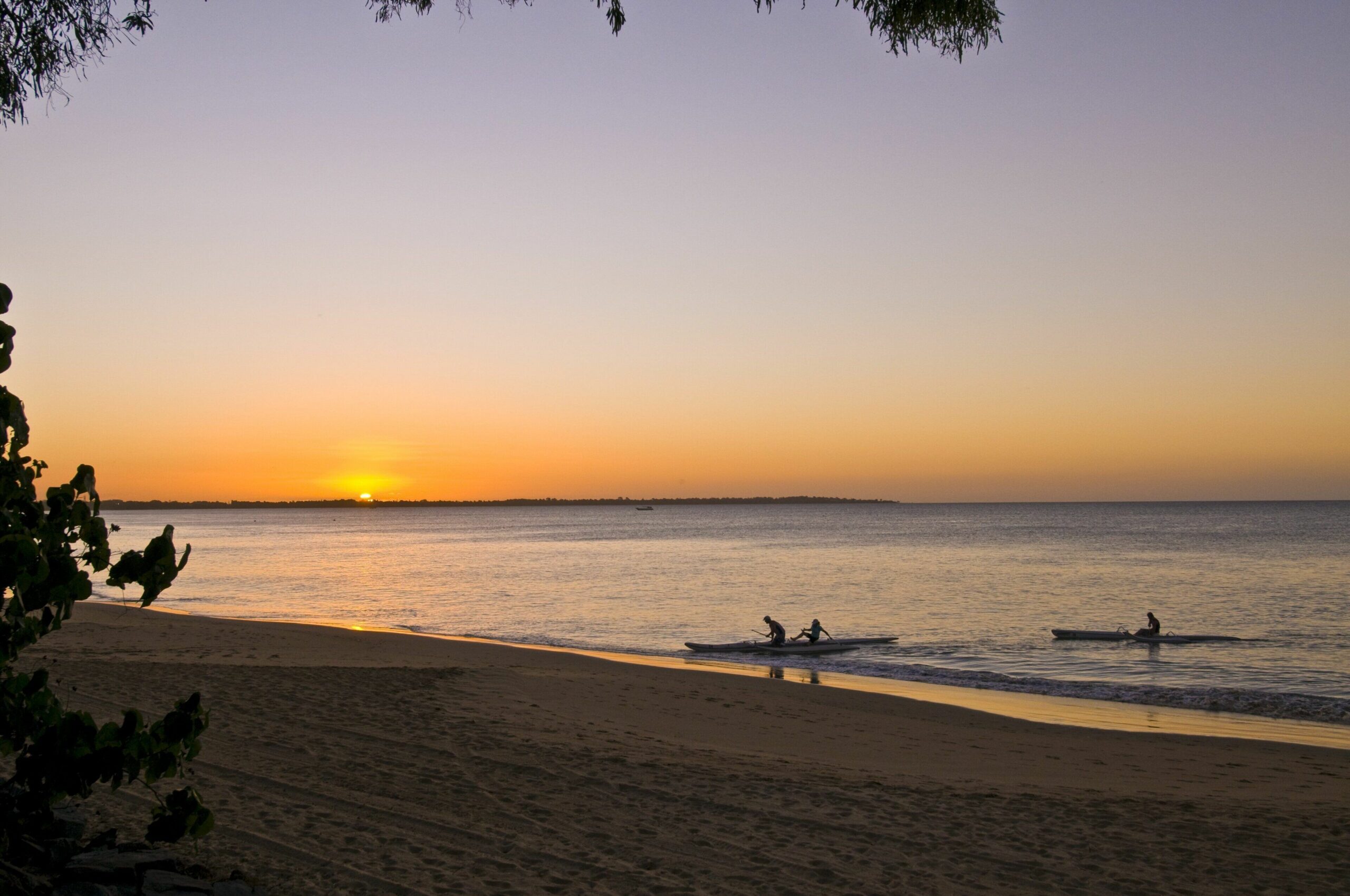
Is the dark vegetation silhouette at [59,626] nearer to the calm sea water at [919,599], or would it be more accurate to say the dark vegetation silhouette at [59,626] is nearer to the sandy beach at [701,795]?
the sandy beach at [701,795]

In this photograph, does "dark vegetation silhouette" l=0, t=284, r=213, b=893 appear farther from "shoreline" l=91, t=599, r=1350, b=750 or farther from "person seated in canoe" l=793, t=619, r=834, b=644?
"person seated in canoe" l=793, t=619, r=834, b=644

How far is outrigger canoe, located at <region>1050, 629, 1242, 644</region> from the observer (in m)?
23.7

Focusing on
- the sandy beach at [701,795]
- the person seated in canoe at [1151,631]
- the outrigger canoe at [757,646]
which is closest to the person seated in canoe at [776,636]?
the outrigger canoe at [757,646]

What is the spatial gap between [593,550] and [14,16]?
70102 millimetres

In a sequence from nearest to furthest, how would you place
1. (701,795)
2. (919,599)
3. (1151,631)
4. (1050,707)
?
(701,795), (1050,707), (1151,631), (919,599)

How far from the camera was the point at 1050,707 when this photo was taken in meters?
15.7

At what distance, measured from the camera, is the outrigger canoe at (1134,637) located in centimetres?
2373

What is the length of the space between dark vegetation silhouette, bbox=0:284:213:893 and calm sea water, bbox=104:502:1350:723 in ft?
55.2

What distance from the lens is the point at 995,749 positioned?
11281 millimetres

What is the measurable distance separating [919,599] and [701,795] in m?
29.7

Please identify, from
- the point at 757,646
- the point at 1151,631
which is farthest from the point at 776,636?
the point at 1151,631

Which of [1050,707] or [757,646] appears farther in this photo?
[757,646]

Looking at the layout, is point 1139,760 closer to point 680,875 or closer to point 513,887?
point 680,875

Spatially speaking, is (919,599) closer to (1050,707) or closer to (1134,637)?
(1134,637)
